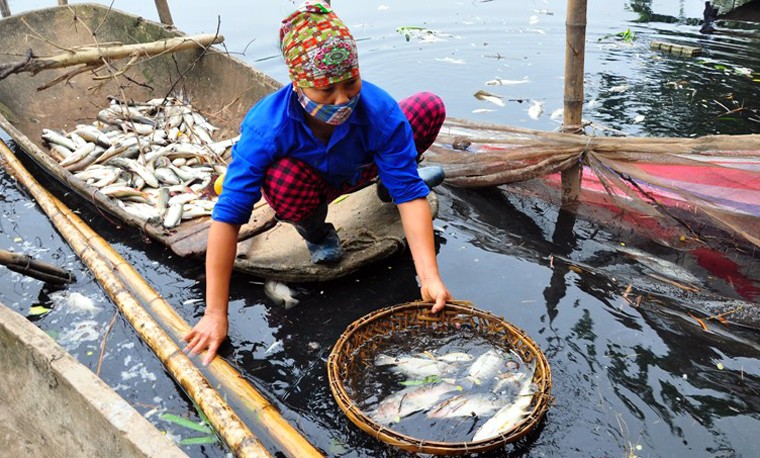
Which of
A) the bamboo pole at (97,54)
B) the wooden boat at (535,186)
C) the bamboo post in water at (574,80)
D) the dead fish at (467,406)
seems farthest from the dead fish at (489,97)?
the dead fish at (467,406)

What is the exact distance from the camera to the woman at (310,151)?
7.94 ft

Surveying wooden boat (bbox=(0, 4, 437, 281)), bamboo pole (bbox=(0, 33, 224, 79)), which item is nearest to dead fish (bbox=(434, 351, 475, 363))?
wooden boat (bbox=(0, 4, 437, 281))

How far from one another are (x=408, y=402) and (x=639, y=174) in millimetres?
1742

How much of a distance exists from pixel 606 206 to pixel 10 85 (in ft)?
16.1

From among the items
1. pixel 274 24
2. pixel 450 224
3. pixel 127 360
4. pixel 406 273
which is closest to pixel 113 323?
pixel 127 360

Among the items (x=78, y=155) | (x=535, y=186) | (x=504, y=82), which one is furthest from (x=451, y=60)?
(x=78, y=155)

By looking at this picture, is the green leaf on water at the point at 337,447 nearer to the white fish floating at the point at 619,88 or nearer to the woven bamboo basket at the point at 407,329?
the woven bamboo basket at the point at 407,329

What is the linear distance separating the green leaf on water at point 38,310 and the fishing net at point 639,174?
2.53 meters

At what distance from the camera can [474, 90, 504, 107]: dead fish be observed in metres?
6.38

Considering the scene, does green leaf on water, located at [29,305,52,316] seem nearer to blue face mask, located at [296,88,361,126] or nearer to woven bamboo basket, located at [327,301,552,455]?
woven bamboo basket, located at [327,301,552,455]

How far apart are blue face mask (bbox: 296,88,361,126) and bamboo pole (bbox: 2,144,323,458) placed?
1070 mm

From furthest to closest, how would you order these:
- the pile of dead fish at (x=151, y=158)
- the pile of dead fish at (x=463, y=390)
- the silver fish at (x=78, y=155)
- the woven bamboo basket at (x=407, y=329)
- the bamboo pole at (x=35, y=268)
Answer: the silver fish at (x=78, y=155) → the pile of dead fish at (x=151, y=158) → the bamboo pole at (x=35, y=268) → the pile of dead fish at (x=463, y=390) → the woven bamboo basket at (x=407, y=329)

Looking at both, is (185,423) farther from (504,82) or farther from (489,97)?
(504,82)

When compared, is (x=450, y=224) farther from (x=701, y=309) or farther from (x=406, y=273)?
(x=701, y=309)
